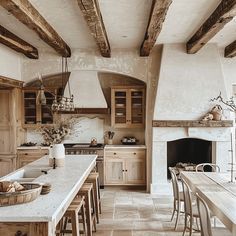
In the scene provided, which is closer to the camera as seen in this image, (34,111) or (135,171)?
(135,171)

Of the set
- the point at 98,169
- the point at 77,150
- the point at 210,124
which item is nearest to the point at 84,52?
the point at 77,150

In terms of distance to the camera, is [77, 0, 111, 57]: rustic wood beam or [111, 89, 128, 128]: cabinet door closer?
[77, 0, 111, 57]: rustic wood beam

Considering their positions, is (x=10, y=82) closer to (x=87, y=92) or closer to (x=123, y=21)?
(x=87, y=92)

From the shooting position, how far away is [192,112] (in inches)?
260

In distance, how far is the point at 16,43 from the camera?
219 inches

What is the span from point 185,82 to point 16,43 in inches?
137

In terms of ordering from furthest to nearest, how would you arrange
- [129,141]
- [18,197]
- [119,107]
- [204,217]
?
[129,141], [119,107], [204,217], [18,197]

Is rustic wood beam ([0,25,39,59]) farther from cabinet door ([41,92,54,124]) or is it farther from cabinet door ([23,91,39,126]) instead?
cabinet door ([41,92,54,124])

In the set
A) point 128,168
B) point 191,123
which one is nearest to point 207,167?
point 191,123

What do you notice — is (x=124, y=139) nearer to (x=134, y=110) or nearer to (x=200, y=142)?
(x=134, y=110)

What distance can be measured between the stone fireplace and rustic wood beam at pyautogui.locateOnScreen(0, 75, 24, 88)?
3165 mm

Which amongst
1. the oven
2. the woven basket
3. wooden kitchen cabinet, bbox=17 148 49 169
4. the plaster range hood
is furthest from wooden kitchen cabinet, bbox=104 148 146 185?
the woven basket

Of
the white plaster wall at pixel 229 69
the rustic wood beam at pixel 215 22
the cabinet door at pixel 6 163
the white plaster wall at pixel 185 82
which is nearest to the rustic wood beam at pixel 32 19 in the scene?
the white plaster wall at pixel 185 82

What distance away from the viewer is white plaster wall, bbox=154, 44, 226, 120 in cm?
656
